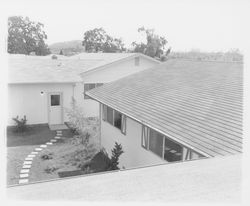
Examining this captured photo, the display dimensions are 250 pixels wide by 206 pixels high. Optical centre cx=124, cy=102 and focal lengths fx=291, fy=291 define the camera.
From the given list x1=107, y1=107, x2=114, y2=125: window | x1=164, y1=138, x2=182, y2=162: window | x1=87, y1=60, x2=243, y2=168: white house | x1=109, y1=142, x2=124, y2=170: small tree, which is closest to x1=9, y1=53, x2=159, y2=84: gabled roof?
x1=87, y1=60, x2=243, y2=168: white house

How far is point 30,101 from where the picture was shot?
15.2 m

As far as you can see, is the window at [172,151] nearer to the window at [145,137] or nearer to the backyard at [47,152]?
the window at [145,137]

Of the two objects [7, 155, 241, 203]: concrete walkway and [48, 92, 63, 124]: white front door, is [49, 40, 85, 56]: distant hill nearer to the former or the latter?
[48, 92, 63, 124]: white front door

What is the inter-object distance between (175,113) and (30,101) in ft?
31.8

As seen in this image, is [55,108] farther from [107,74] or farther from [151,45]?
[151,45]

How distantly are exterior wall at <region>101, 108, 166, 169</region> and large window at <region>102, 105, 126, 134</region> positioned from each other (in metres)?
0.17

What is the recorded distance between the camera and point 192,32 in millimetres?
4348

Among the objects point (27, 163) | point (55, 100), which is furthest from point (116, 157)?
point (55, 100)

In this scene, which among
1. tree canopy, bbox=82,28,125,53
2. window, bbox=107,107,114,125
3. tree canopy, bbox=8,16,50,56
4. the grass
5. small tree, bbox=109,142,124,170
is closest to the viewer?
small tree, bbox=109,142,124,170

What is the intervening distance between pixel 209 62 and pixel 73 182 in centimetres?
991

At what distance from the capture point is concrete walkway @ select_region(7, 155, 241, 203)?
2836mm

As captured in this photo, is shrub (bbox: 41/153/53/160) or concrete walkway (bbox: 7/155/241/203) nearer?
concrete walkway (bbox: 7/155/241/203)

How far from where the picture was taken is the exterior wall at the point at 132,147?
8305 mm

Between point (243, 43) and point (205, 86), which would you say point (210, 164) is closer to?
point (243, 43)
